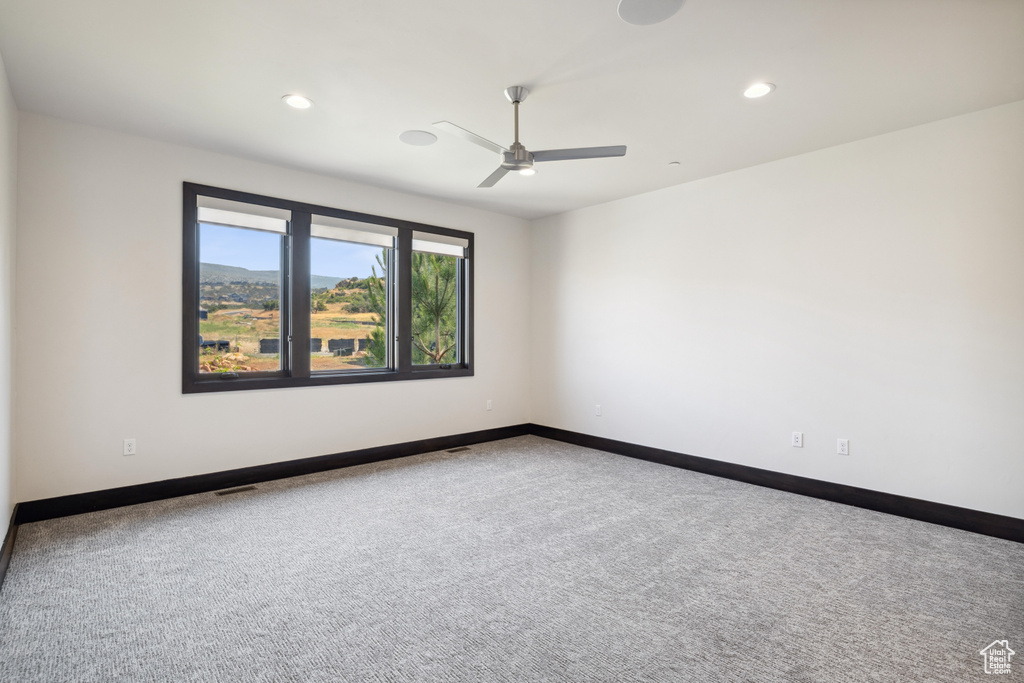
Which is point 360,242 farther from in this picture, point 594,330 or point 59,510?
point 59,510

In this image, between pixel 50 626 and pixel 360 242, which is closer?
pixel 50 626

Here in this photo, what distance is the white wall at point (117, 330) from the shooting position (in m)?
3.22

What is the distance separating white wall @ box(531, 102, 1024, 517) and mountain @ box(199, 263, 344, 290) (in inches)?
111

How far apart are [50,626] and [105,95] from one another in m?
2.80

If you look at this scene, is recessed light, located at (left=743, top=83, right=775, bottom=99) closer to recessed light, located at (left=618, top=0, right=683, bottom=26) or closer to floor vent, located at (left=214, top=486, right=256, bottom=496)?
recessed light, located at (left=618, top=0, right=683, bottom=26)

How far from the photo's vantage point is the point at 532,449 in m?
A: 5.32

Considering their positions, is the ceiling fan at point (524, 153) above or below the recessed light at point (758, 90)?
below

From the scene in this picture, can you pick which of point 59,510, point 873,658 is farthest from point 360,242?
point 873,658

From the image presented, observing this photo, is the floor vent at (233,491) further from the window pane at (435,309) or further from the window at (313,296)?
the window pane at (435,309)

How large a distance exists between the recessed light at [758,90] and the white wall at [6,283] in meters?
3.96

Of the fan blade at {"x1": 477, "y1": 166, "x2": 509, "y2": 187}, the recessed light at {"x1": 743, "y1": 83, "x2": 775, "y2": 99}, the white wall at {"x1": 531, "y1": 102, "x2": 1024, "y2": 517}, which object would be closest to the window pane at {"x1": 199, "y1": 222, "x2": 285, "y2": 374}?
the fan blade at {"x1": 477, "y1": 166, "x2": 509, "y2": 187}

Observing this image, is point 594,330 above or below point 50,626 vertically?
above

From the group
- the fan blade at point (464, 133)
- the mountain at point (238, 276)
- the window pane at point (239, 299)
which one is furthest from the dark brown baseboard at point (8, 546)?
the fan blade at point (464, 133)

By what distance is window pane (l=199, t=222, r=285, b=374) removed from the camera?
157 inches
